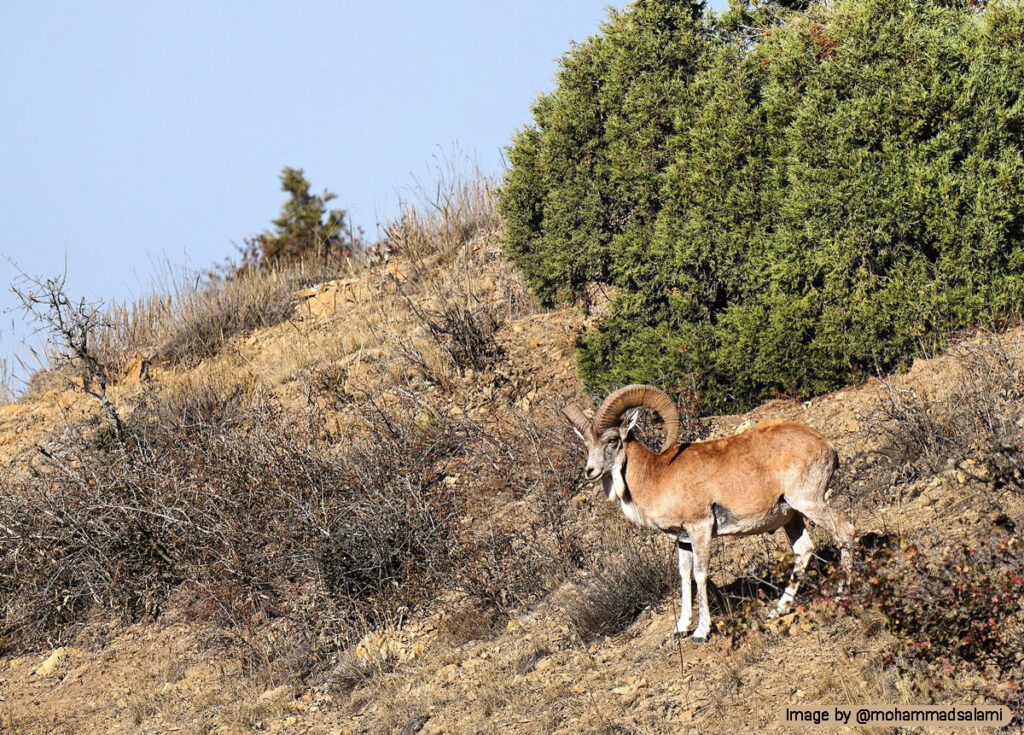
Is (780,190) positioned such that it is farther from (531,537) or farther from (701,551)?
(701,551)

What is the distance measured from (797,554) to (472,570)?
11.2 feet

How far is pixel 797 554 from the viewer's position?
26.0 feet

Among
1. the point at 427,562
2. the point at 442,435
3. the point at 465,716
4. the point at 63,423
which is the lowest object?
the point at 465,716

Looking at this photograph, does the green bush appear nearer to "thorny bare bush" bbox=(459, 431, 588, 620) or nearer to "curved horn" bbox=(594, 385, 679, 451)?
"thorny bare bush" bbox=(459, 431, 588, 620)

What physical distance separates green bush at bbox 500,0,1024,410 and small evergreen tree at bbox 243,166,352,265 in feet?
35.9

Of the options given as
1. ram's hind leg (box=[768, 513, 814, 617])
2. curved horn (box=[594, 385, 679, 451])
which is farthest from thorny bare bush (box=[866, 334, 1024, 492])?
curved horn (box=[594, 385, 679, 451])

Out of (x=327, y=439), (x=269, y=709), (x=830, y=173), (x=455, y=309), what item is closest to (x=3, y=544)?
(x=327, y=439)

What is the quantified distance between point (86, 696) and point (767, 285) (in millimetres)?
7864

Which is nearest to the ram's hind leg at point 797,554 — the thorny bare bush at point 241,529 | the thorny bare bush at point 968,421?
the thorny bare bush at point 968,421

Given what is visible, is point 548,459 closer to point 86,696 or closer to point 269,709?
point 269,709

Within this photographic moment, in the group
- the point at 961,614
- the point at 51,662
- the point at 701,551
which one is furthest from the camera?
the point at 51,662

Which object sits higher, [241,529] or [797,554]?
[241,529]

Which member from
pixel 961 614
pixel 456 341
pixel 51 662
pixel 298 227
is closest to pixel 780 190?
pixel 456 341

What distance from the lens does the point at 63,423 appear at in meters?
16.9
